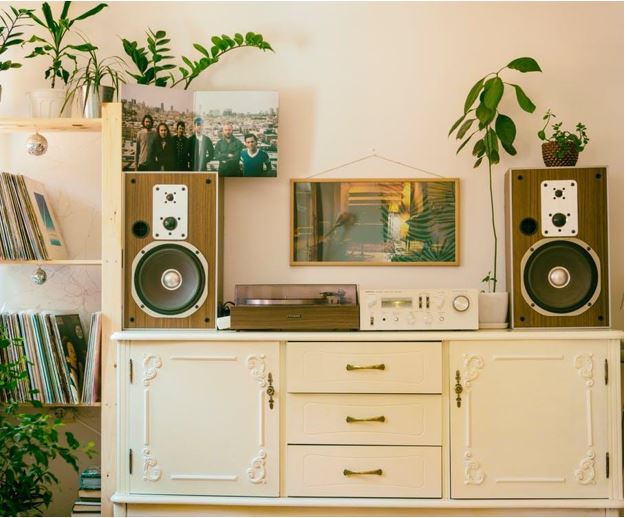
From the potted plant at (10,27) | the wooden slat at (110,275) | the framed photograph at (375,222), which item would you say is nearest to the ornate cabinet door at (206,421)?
the wooden slat at (110,275)

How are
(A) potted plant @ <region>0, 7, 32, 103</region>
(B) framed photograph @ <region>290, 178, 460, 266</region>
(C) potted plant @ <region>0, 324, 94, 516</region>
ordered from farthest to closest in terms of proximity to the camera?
(B) framed photograph @ <region>290, 178, 460, 266</region>
(A) potted plant @ <region>0, 7, 32, 103</region>
(C) potted plant @ <region>0, 324, 94, 516</region>

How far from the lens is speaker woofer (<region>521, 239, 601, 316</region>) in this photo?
7.69 feet

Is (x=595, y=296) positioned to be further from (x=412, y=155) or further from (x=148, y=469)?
(x=148, y=469)

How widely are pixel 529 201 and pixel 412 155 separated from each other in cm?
54

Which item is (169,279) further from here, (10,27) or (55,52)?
(10,27)

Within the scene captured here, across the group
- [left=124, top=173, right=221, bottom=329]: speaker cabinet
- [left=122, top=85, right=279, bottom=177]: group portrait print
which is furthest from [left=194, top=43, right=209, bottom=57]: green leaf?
[left=124, top=173, right=221, bottom=329]: speaker cabinet

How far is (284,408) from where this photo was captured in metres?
2.29


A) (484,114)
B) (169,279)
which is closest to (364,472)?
(169,279)

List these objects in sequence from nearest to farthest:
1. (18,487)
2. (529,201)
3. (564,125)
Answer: (18,487) < (529,201) < (564,125)

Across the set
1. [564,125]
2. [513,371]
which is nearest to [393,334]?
[513,371]

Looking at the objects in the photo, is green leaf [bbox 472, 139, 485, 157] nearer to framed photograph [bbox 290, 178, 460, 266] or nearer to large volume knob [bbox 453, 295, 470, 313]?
framed photograph [bbox 290, 178, 460, 266]

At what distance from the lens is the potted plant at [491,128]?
2.41 meters

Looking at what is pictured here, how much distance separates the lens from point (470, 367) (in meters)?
2.27

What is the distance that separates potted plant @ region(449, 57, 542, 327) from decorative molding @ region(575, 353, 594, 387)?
0.28m
